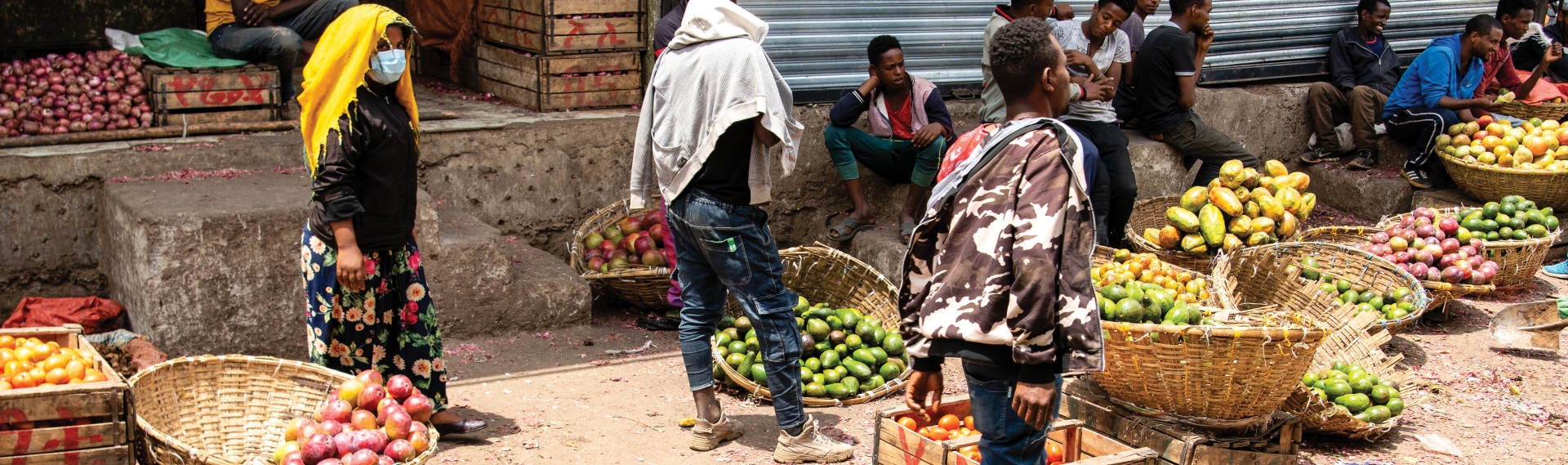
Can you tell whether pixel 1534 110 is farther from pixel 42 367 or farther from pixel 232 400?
pixel 42 367

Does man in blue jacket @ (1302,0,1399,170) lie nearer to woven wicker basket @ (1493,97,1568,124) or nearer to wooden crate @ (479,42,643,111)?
woven wicker basket @ (1493,97,1568,124)

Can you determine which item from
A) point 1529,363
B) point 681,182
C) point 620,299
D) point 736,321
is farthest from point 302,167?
point 1529,363

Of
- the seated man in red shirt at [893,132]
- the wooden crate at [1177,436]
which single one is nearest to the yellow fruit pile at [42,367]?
the wooden crate at [1177,436]

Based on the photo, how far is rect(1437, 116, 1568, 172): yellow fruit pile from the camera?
7.75 metres

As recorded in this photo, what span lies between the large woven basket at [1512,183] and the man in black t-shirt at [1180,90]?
1.48 metres

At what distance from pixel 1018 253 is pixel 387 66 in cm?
225

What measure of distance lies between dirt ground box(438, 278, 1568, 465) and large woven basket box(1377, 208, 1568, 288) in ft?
2.59

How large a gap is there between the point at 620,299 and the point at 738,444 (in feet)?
7.00

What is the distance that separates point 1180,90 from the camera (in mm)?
7590

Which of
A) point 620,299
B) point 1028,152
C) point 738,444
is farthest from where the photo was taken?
point 620,299

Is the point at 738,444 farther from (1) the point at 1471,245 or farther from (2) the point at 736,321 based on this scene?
(1) the point at 1471,245

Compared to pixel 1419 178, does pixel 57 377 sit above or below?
above

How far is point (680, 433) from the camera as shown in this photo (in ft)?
15.7

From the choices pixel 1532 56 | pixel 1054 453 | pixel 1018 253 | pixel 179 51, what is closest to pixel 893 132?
pixel 1054 453
